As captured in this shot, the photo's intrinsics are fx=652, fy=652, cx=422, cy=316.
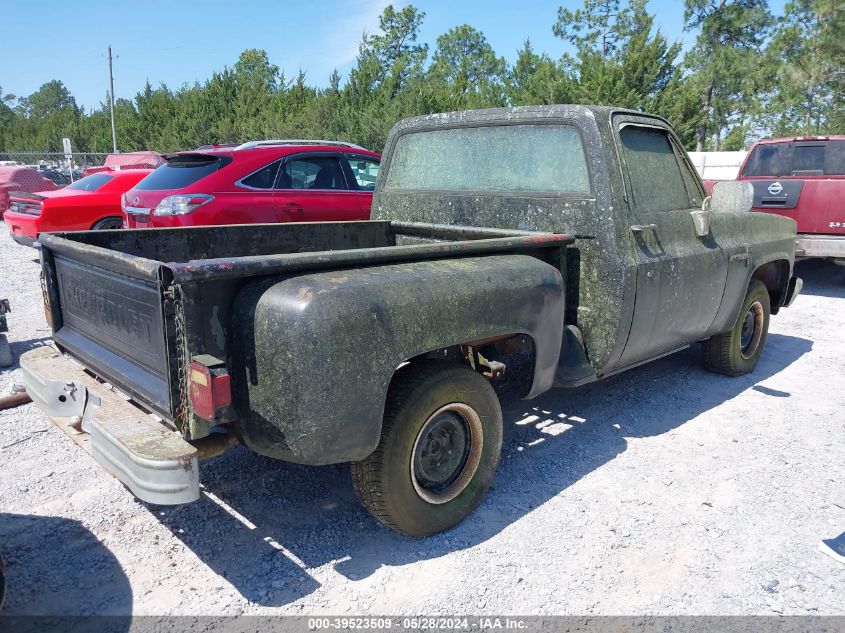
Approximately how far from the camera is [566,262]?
373 centimetres

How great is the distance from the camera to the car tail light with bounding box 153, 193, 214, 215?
6.88m

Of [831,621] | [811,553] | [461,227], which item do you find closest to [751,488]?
[811,553]

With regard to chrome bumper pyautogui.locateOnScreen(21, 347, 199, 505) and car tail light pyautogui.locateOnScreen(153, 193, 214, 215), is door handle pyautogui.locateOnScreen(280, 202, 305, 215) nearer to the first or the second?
car tail light pyautogui.locateOnScreen(153, 193, 214, 215)

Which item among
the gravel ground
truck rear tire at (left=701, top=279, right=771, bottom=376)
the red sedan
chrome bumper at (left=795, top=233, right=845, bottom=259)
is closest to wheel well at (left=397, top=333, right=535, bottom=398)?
the gravel ground

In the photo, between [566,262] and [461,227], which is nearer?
[566,262]

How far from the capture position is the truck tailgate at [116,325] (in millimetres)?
2484

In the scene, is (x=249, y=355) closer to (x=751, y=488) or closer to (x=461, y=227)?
(x=461, y=227)

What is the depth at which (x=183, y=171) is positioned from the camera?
7355 millimetres

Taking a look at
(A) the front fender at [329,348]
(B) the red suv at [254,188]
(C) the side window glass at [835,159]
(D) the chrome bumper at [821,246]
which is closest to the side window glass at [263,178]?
(B) the red suv at [254,188]

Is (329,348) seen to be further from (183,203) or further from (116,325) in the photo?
(183,203)

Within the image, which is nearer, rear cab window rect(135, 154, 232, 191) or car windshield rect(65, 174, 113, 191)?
rear cab window rect(135, 154, 232, 191)

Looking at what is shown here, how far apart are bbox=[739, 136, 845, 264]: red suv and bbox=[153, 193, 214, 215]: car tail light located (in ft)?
20.9

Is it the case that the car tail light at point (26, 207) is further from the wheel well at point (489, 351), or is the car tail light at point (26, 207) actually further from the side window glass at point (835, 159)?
the side window glass at point (835, 159)

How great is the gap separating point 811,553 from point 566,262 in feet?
6.06
